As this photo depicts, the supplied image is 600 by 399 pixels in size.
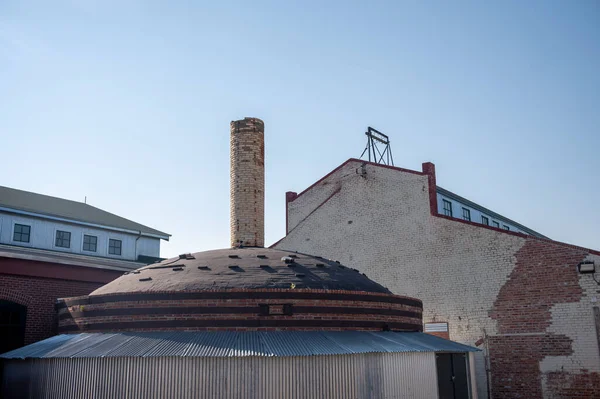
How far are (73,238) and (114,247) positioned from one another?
2.47 meters

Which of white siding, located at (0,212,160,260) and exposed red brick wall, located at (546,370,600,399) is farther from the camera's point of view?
white siding, located at (0,212,160,260)

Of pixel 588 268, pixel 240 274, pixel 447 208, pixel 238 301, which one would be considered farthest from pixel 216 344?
pixel 447 208

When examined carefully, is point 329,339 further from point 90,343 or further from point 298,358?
point 90,343

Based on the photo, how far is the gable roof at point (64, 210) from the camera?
30266mm

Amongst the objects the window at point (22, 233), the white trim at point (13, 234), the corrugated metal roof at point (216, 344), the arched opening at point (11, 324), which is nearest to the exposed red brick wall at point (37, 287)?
the arched opening at point (11, 324)

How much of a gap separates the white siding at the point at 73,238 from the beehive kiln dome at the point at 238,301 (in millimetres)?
16480

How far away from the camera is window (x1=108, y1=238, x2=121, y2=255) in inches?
1324

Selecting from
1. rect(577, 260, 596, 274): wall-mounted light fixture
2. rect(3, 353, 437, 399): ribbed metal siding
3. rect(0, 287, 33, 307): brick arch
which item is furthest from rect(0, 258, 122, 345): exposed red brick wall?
rect(577, 260, 596, 274): wall-mounted light fixture

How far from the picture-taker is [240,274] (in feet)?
45.8

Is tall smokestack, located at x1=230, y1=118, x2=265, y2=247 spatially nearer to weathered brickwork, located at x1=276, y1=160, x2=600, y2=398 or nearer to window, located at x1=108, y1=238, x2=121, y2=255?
weathered brickwork, located at x1=276, y1=160, x2=600, y2=398

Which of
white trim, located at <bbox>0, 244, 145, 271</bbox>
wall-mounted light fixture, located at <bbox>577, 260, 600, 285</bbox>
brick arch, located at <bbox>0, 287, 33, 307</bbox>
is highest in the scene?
white trim, located at <bbox>0, 244, 145, 271</bbox>

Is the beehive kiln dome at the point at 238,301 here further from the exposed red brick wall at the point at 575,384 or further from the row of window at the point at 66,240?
the row of window at the point at 66,240

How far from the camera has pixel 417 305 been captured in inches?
652

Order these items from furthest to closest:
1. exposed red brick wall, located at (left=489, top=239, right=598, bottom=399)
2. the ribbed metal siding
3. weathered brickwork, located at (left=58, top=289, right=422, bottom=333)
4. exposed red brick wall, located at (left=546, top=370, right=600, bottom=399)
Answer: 1. exposed red brick wall, located at (left=489, top=239, right=598, bottom=399)
2. exposed red brick wall, located at (left=546, top=370, right=600, bottom=399)
3. weathered brickwork, located at (left=58, top=289, right=422, bottom=333)
4. the ribbed metal siding
